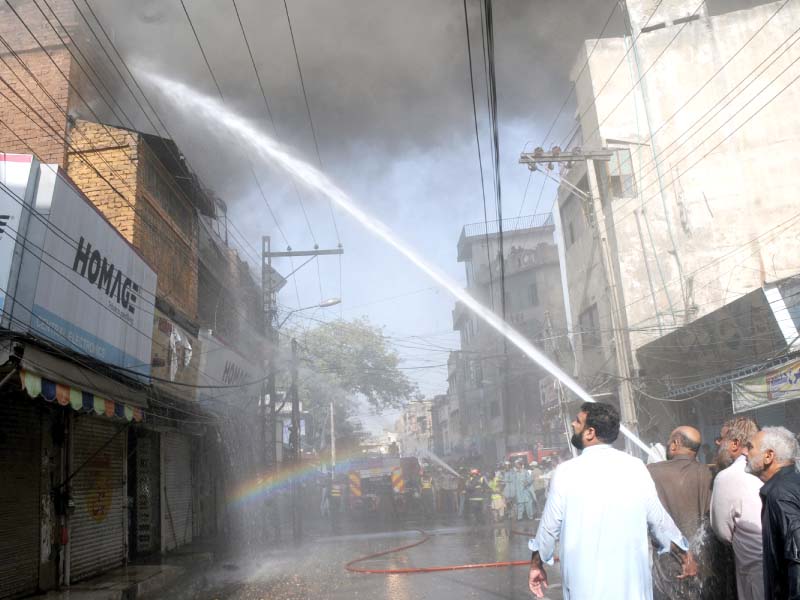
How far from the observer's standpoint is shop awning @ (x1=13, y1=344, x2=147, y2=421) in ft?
22.9

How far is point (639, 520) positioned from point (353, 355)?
38133mm

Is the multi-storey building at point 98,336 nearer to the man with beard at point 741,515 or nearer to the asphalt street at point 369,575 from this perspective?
the asphalt street at point 369,575

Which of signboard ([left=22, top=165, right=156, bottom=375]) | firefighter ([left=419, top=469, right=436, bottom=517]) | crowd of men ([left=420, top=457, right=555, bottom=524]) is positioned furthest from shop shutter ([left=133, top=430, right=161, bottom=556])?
firefighter ([left=419, top=469, right=436, bottom=517])

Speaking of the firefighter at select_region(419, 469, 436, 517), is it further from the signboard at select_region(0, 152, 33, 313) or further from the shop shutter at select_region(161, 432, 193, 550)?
the signboard at select_region(0, 152, 33, 313)

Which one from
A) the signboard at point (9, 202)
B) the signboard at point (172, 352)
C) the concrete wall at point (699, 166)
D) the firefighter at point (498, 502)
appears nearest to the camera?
the signboard at point (9, 202)

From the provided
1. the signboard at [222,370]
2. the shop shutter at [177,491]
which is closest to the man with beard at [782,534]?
the signboard at [222,370]

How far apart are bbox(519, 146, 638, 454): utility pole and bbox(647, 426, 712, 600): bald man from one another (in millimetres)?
13650

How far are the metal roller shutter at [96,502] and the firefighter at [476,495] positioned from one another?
12.3m

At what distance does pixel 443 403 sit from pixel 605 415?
75937mm

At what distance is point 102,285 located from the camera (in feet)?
32.8

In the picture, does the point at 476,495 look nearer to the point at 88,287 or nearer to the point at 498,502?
the point at 498,502

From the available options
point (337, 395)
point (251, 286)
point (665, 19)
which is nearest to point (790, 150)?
point (665, 19)

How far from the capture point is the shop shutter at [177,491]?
14633 mm

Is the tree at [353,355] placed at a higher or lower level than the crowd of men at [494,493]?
higher
